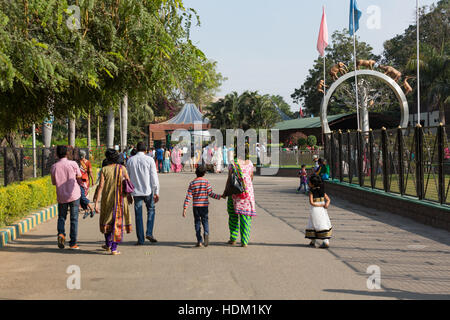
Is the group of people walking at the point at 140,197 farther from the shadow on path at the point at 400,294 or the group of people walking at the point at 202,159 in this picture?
the group of people walking at the point at 202,159

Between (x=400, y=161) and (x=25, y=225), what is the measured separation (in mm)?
8824

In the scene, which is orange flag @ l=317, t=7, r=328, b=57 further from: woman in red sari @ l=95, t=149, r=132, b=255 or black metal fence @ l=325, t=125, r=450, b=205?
woman in red sari @ l=95, t=149, r=132, b=255

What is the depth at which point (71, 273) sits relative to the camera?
22.3 ft

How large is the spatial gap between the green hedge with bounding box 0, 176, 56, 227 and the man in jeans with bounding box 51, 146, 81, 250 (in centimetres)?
191

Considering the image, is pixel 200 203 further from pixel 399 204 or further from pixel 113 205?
pixel 399 204

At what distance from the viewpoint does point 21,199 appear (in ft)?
36.7

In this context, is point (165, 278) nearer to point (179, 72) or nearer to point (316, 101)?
point (179, 72)

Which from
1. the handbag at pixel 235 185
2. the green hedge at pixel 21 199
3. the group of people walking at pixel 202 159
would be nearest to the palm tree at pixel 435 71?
the group of people walking at pixel 202 159

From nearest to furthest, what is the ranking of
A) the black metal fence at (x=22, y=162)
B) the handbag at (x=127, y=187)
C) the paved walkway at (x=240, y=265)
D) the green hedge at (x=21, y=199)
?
the paved walkway at (x=240, y=265) → the handbag at (x=127, y=187) → the green hedge at (x=21, y=199) → the black metal fence at (x=22, y=162)

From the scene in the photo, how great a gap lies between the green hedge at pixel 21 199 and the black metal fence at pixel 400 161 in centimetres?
882

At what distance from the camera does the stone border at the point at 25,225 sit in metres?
9.19

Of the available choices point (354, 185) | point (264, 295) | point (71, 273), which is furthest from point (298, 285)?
point (354, 185)

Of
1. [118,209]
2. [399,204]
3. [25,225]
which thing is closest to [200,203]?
[118,209]
